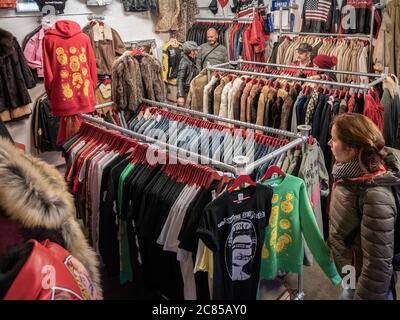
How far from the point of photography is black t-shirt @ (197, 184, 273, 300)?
1862mm

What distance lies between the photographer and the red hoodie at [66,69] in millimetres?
3771

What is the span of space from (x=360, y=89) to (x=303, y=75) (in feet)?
2.57

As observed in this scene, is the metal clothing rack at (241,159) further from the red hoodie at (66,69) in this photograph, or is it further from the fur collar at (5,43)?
the fur collar at (5,43)

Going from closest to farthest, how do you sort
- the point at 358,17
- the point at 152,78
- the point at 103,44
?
the point at 152,78 → the point at 103,44 → the point at 358,17

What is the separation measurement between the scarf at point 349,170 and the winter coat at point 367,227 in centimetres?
3

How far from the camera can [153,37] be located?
6383mm

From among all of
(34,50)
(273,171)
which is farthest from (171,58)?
(273,171)

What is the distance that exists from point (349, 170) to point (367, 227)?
29 centimetres

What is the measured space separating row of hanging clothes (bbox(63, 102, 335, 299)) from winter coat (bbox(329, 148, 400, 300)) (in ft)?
0.38

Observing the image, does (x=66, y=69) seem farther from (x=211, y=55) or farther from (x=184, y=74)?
(x=211, y=55)

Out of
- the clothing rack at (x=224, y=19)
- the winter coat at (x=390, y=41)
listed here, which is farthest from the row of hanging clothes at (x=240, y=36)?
the winter coat at (x=390, y=41)

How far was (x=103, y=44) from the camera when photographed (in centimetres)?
538
